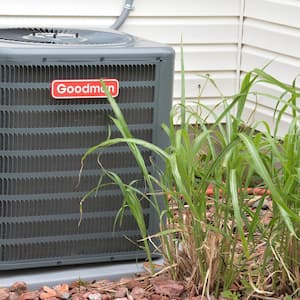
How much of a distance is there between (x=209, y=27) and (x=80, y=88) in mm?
1617

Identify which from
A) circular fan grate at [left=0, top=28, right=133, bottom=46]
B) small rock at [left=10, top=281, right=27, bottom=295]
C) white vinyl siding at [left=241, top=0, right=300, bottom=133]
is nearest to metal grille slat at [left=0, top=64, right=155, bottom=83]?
circular fan grate at [left=0, top=28, right=133, bottom=46]

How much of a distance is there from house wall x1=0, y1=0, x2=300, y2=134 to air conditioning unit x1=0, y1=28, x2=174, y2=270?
0.93 m

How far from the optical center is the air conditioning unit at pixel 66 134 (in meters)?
3.12

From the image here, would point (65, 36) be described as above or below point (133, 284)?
above

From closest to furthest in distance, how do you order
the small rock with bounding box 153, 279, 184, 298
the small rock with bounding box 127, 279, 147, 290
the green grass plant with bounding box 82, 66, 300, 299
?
the green grass plant with bounding box 82, 66, 300, 299
the small rock with bounding box 153, 279, 184, 298
the small rock with bounding box 127, 279, 147, 290

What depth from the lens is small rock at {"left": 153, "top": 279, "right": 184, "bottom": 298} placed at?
10.0 feet

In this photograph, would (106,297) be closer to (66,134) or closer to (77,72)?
(66,134)

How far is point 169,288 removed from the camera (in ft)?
10.0

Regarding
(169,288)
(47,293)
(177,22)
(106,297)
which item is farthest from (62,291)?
(177,22)

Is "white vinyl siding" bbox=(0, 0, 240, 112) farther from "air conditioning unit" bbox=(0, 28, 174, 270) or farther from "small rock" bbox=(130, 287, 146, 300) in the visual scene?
"small rock" bbox=(130, 287, 146, 300)

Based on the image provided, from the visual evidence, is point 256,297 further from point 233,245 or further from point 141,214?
point 141,214

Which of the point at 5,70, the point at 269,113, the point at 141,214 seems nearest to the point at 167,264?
the point at 141,214

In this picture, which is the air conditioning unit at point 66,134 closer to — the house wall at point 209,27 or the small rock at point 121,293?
the small rock at point 121,293

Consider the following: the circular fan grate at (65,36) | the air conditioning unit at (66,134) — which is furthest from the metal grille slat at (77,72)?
the circular fan grate at (65,36)
